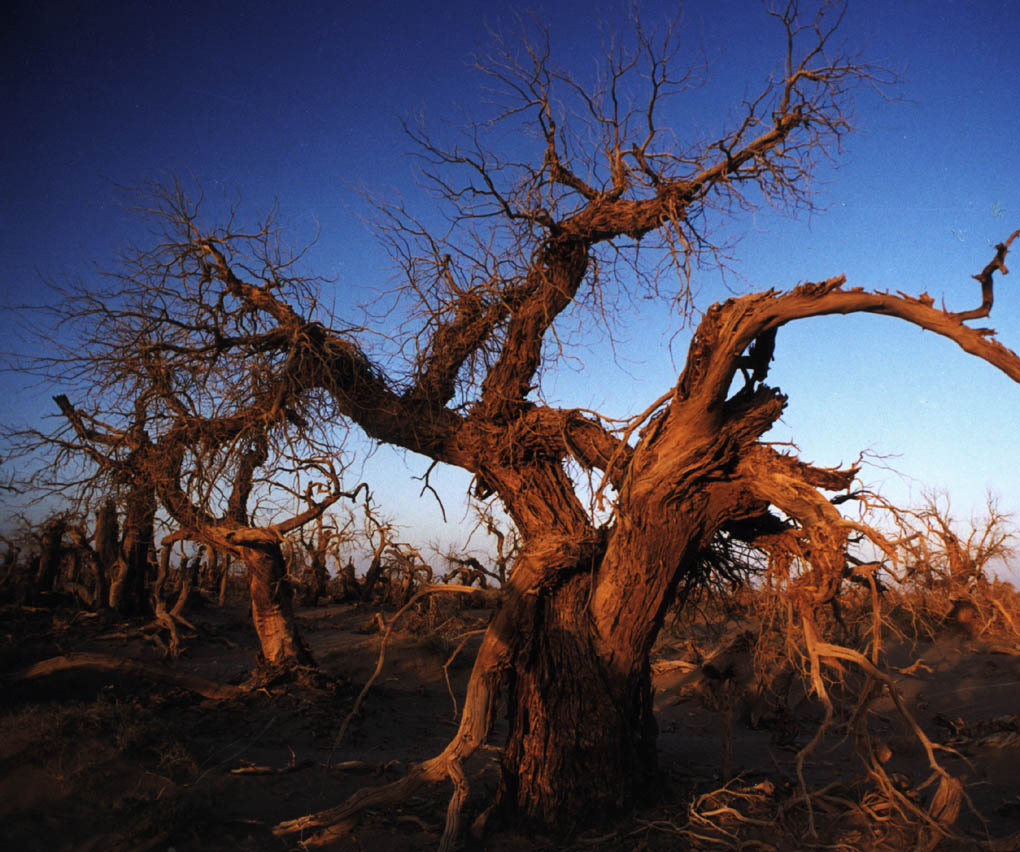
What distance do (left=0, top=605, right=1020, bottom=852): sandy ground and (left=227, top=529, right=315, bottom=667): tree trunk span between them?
0.82 meters

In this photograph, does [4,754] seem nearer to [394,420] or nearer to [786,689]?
[394,420]

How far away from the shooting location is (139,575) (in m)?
13.9

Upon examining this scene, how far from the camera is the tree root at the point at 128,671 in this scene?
7348 millimetres

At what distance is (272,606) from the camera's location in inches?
363

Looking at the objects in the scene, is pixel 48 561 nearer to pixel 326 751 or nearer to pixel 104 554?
pixel 104 554

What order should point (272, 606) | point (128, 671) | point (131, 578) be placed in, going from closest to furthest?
point (128, 671)
point (272, 606)
point (131, 578)

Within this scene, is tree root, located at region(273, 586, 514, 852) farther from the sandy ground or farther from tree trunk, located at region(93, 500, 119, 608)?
tree trunk, located at region(93, 500, 119, 608)

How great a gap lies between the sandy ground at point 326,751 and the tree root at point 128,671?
0.43 feet

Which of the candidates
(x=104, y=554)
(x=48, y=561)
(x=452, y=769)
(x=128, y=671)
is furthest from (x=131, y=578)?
(x=452, y=769)

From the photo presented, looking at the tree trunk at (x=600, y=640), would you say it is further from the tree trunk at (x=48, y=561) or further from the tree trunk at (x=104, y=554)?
the tree trunk at (x=48, y=561)

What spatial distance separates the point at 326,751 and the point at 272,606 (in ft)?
8.48

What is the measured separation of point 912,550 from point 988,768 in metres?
4.15

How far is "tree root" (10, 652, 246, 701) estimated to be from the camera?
7.35 meters

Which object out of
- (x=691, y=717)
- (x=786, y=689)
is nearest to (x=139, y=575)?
(x=691, y=717)
